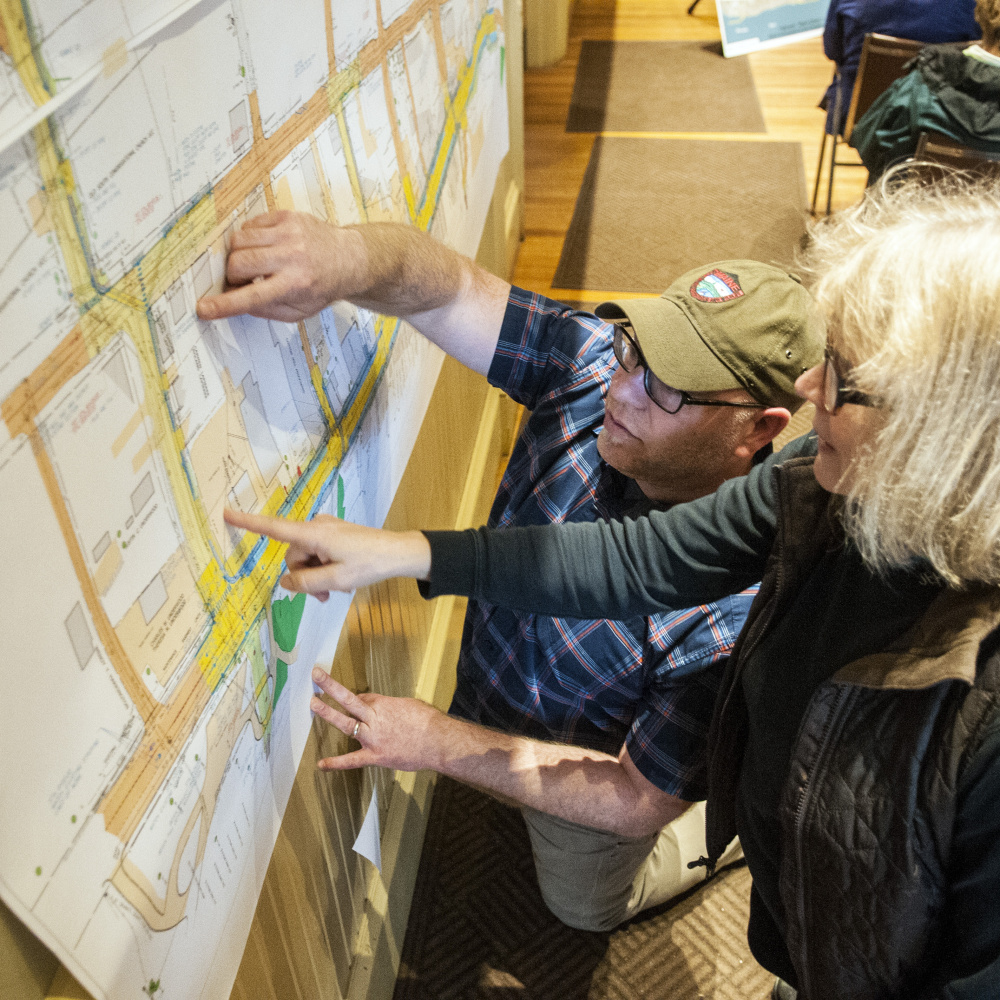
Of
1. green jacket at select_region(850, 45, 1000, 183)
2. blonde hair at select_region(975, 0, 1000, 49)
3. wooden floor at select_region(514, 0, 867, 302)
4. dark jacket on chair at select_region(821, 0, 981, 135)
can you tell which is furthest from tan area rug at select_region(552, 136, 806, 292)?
blonde hair at select_region(975, 0, 1000, 49)

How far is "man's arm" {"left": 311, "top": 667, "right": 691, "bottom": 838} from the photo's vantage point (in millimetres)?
1198

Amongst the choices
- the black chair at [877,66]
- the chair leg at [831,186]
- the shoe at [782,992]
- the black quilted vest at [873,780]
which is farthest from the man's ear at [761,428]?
the chair leg at [831,186]

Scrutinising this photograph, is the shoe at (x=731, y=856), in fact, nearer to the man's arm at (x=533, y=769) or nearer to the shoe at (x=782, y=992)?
the shoe at (x=782, y=992)

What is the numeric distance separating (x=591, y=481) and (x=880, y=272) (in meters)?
0.60

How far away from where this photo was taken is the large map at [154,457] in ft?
1.58

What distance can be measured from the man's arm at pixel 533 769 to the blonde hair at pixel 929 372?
589 millimetres

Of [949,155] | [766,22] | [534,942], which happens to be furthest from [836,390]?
[766,22]

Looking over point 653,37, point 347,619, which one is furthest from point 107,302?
point 653,37

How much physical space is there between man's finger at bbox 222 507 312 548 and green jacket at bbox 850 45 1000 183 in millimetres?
2648

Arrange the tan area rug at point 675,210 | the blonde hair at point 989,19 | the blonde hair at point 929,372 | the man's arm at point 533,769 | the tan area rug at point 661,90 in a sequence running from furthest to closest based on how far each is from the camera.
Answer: the tan area rug at point 661,90 < the tan area rug at point 675,210 < the blonde hair at point 989,19 < the man's arm at point 533,769 < the blonde hair at point 929,372

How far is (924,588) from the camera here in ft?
2.67

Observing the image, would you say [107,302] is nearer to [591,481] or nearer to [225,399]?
[225,399]

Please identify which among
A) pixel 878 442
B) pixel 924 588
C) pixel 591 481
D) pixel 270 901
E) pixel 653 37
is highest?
pixel 878 442

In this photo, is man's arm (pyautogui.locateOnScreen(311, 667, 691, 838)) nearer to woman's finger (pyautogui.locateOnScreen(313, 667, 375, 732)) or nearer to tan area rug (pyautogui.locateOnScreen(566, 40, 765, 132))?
woman's finger (pyautogui.locateOnScreen(313, 667, 375, 732))
